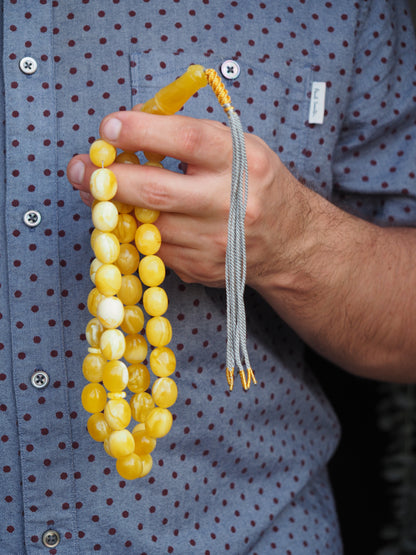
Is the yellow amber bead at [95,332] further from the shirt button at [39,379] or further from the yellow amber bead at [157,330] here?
the shirt button at [39,379]

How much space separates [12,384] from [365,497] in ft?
4.83

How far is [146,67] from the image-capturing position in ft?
2.51

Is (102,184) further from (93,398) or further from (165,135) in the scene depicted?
(93,398)

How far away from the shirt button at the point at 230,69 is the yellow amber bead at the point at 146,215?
12.3 inches

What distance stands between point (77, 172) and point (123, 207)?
0.19 feet

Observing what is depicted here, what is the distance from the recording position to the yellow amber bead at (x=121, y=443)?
549mm

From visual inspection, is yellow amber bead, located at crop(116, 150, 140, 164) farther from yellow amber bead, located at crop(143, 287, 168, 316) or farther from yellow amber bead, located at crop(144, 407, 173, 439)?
yellow amber bead, located at crop(144, 407, 173, 439)

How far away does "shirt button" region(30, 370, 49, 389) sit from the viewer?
72cm

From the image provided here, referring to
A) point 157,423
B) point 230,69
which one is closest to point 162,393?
point 157,423

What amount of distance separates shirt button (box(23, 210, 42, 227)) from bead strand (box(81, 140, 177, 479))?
0.59 ft

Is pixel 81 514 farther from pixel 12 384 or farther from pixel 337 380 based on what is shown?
pixel 337 380

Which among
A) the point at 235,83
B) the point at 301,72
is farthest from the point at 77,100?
the point at 301,72

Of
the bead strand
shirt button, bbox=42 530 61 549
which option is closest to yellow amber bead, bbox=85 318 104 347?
the bead strand

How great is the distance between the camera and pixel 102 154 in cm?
54
